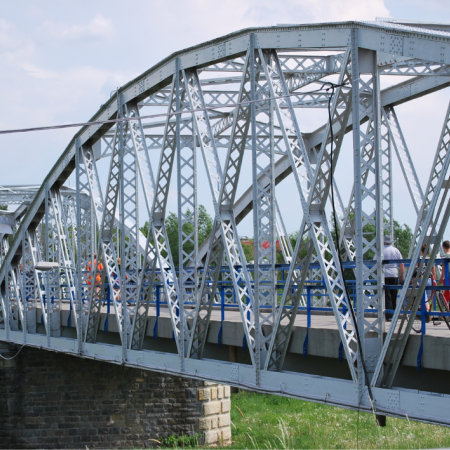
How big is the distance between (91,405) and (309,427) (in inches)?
345

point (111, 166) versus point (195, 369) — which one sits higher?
point (111, 166)

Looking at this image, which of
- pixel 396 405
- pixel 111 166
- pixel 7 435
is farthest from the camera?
pixel 7 435

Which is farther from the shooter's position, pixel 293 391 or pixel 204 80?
pixel 204 80

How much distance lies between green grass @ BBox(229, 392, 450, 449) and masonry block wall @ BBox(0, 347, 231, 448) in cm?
217

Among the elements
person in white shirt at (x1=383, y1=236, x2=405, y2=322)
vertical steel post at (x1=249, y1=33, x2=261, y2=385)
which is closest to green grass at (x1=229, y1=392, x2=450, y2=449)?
vertical steel post at (x1=249, y1=33, x2=261, y2=385)

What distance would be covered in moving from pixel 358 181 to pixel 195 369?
18.0 feet

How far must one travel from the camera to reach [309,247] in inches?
411

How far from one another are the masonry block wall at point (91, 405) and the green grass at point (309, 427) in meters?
2.17

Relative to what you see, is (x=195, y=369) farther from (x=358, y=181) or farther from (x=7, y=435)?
(x=7, y=435)

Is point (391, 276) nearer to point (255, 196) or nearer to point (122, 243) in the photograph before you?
point (255, 196)

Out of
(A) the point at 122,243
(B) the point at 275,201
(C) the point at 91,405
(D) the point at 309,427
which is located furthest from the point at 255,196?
(D) the point at 309,427

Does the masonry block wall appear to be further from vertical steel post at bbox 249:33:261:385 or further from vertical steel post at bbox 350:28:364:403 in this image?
vertical steel post at bbox 350:28:364:403

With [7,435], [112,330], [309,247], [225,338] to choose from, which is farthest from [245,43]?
[7,435]

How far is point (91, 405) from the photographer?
75.8 feet
